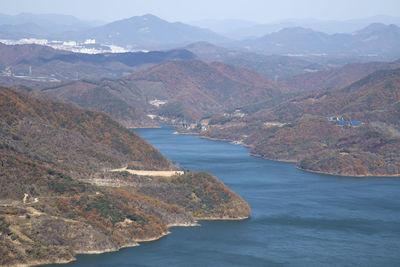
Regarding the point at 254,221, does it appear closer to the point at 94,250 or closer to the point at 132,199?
the point at 132,199

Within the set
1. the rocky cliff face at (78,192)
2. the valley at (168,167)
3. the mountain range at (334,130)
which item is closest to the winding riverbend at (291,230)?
the valley at (168,167)

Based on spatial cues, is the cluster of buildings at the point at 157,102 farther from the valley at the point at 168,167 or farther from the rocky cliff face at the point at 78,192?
the rocky cliff face at the point at 78,192

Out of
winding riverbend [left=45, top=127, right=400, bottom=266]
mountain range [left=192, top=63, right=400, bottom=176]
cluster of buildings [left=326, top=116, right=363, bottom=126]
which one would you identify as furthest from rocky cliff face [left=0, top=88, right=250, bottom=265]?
cluster of buildings [left=326, top=116, right=363, bottom=126]

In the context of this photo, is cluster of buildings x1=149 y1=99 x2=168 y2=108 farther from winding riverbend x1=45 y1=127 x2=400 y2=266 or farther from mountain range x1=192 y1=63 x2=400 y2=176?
winding riverbend x1=45 y1=127 x2=400 y2=266

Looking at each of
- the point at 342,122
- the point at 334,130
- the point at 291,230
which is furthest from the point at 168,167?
the point at 342,122

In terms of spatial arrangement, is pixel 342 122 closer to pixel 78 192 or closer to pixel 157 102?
pixel 157 102

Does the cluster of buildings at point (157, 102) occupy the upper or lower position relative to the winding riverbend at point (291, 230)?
upper

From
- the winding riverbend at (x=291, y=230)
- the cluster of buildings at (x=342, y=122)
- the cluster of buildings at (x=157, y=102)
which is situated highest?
the cluster of buildings at (x=342, y=122)

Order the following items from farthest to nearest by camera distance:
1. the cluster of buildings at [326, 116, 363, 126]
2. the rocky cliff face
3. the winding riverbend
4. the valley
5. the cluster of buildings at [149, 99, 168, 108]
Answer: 1. the cluster of buildings at [149, 99, 168, 108]
2. the cluster of buildings at [326, 116, 363, 126]
3. the winding riverbend
4. the valley
5. the rocky cliff face

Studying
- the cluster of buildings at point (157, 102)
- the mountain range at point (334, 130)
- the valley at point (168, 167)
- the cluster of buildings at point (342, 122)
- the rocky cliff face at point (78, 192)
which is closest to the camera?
the rocky cliff face at point (78, 192)

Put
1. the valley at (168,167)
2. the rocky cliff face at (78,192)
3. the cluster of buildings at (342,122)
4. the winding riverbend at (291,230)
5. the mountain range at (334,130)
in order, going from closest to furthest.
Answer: the rocky cliff face at (78,192) → the valley at (168,167) → the winding riverbend at (291,230) → the mountain range at (334,130) → the cluster of buildings at (342,122)
